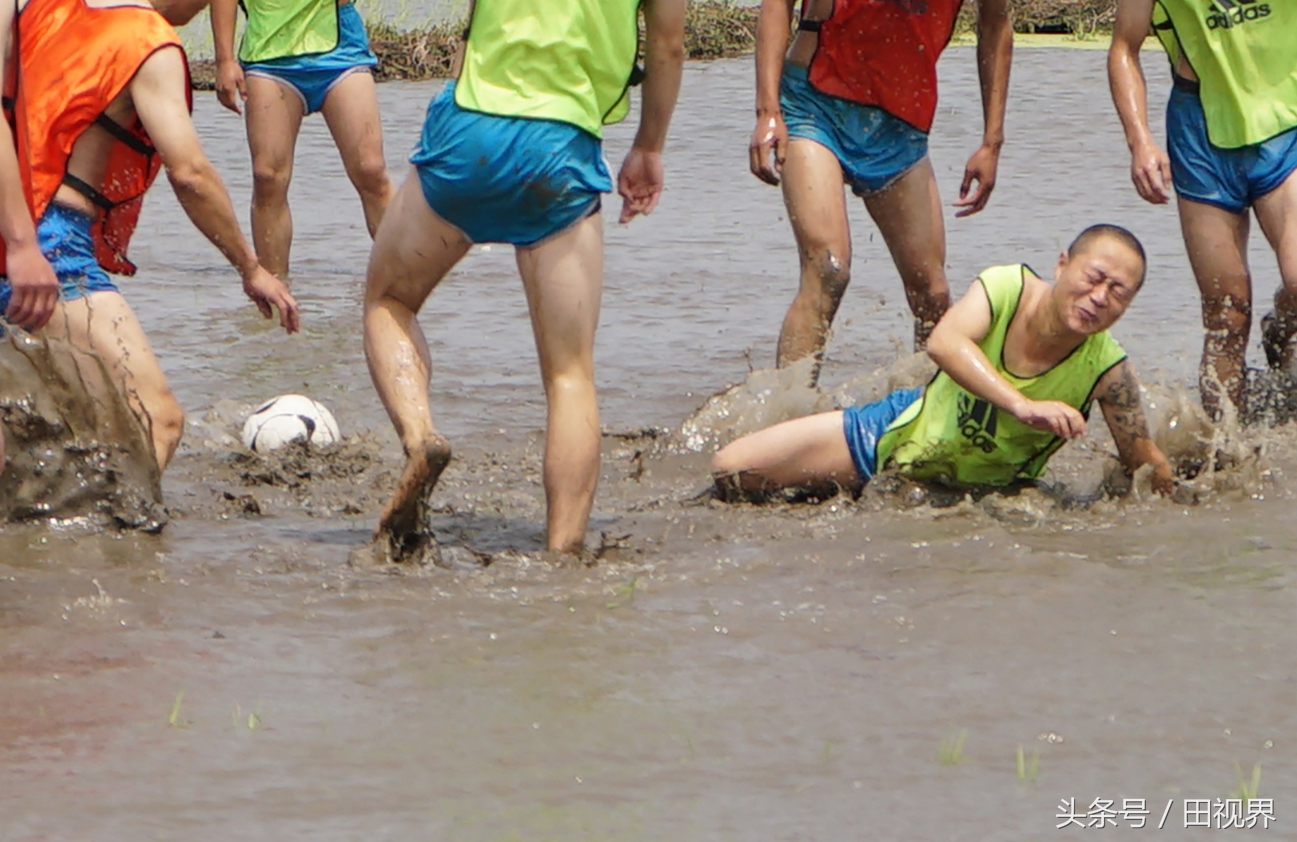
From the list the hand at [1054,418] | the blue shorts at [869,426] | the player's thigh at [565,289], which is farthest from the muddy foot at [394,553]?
the hand at [1054,418]

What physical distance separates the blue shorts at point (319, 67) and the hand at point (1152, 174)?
10.9 ft

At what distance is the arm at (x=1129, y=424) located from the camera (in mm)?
5289

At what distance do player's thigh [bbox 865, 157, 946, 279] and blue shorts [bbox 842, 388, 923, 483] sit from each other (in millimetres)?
816

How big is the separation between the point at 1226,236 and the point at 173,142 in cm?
309

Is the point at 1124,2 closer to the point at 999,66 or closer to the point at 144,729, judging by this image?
the point at 999,66

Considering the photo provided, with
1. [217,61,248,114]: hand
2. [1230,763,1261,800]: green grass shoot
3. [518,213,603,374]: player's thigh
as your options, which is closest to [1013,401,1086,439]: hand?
[518,213,603,374]: player's thigh

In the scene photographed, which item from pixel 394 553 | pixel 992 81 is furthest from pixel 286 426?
pixel 992 81

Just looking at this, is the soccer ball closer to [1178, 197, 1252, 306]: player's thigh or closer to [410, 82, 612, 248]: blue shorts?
[410, 82, 612, 248]: blue shorts

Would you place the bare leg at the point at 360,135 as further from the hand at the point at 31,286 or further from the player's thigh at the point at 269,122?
the hand at the point at 31,286

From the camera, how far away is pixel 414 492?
181 inches

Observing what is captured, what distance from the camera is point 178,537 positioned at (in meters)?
5.14

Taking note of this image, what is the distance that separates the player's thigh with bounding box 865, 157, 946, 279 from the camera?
6.32 m

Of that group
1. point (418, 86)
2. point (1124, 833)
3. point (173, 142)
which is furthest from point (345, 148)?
point (418, 86)

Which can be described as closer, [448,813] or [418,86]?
[448,813]
